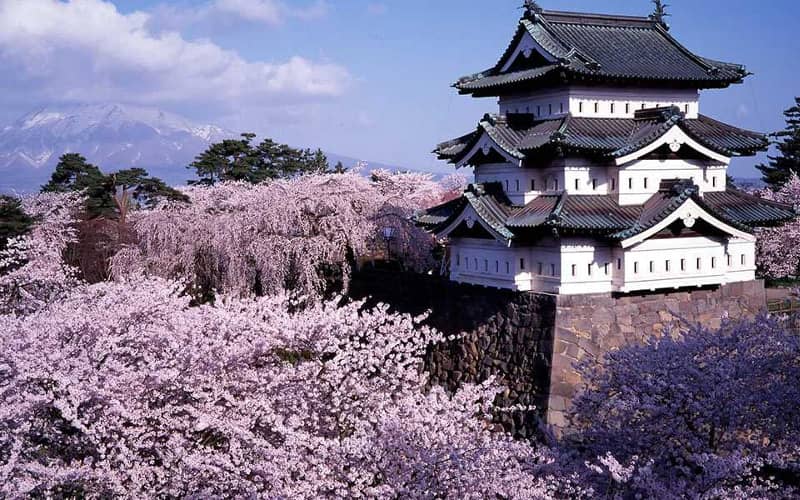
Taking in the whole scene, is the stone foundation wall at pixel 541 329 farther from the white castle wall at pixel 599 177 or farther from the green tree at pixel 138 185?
the green tree at pixel 138 185

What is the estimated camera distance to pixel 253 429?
11641 millimetres

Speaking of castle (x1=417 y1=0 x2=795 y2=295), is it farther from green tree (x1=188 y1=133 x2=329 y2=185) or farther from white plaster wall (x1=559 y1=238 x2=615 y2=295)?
green tree (x1=188 y1=133 x2=329 y2=185)

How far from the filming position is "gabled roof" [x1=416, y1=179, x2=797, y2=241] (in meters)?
15.2

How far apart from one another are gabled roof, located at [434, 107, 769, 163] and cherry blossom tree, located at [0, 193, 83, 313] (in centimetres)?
976

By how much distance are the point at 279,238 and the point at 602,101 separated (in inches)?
353

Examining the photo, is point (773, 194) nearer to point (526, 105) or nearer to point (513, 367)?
point (526, 105)

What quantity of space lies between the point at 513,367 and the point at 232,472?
7220 millimetres

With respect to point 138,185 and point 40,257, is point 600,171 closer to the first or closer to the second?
point 40,257

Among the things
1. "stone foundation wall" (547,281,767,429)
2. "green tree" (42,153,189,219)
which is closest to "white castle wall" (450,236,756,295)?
"stone foundation wall" (547,281,767,429)

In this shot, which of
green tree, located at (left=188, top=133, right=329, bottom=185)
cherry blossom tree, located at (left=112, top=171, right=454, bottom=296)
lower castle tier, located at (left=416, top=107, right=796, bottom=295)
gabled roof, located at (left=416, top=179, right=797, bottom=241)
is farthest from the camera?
green tree, located at (left=188, top=133, right=329, bottom=185)

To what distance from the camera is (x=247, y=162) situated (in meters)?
43.4

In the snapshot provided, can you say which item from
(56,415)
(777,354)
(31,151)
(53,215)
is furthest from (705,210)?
(31,151)

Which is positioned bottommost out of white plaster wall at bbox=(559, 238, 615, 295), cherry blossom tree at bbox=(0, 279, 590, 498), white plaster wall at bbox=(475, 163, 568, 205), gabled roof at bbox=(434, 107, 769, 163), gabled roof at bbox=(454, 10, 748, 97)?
cherry blossom tree at bbox=(0, 279, 590, 498)

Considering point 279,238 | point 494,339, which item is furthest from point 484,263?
point 279,238
